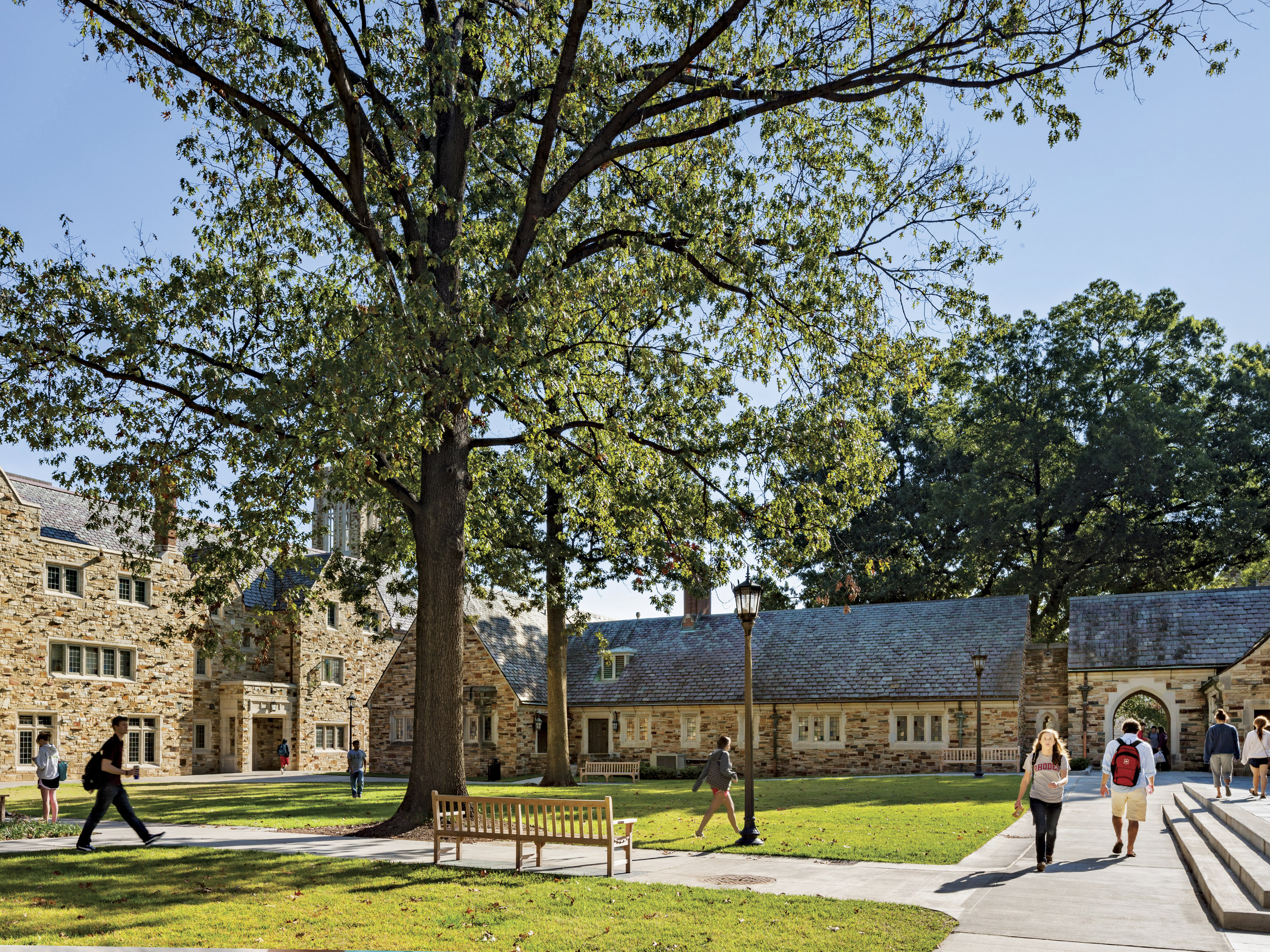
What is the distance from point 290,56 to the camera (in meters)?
15.3

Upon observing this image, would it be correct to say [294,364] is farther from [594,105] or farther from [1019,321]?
[1019,321]

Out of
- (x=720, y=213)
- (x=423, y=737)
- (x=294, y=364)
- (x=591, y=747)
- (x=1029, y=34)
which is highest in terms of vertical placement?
(x=1029, y=34)

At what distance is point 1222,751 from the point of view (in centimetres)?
2002

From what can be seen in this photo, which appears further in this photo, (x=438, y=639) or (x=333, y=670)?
(x=333, y=670)

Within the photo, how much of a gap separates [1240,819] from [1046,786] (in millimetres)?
3813

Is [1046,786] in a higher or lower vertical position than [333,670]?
higher

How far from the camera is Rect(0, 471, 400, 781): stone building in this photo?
3578 cm

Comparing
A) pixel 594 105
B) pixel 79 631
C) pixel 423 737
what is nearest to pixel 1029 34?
pixel 594 105

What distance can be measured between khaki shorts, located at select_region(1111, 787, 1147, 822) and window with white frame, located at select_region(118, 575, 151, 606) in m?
35.4

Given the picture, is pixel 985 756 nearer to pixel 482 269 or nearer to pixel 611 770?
pixel 611 770

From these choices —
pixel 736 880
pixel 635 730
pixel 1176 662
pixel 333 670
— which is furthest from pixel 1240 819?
pixel 333 670

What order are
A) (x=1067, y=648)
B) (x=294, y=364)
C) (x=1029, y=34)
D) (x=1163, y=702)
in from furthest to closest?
1. (x=1067, y=648)
2. (x=1163, y=702)
3. (x=294, y=364)
4. (x=1029, y=34)

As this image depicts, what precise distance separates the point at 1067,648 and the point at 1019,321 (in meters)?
Result: 16.5

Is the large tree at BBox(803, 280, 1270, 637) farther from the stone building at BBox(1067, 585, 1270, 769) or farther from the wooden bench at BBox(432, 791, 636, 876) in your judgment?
the wooden bench at BBox(432, 791, 636, 876)
